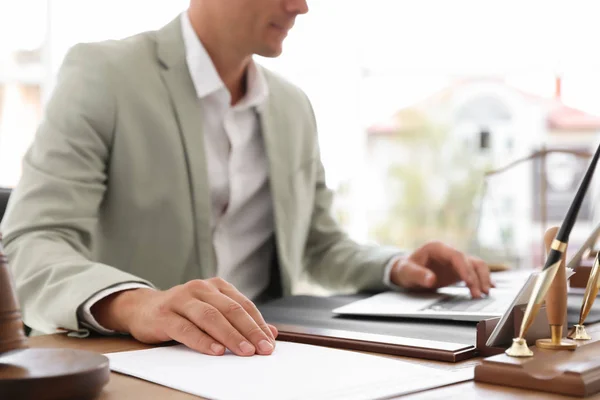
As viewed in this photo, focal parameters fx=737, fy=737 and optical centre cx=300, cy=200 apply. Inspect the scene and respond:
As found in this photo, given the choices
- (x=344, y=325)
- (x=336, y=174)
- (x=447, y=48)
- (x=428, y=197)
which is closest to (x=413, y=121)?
(x=428, y=197)

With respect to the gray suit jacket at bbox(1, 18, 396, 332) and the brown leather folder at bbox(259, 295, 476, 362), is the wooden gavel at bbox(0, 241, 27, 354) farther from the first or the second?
the gray suit jacket at bbox(1, 18, 396, 332)

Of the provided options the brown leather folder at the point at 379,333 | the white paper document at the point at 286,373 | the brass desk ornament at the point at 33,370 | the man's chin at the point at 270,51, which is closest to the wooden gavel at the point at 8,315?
the brass desk ornament at the point at 33,370

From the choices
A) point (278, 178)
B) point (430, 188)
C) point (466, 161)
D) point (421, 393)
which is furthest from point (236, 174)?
point (466, 161)

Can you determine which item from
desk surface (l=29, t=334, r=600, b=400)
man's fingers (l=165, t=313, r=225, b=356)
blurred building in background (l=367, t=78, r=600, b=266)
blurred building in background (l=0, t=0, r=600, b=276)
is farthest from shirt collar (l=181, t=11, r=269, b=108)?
blurred building in background (l=367, t=78, r=600, b=266)

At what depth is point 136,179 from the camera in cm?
135

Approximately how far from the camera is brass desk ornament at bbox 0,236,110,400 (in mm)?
538

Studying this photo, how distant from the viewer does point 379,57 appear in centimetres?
620

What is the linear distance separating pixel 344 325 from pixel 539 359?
0.32 metres

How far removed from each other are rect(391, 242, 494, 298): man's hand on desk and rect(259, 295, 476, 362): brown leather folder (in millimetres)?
254

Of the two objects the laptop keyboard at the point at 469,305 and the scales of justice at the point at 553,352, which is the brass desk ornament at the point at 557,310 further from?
the laptop keyboard at the point at 469,305

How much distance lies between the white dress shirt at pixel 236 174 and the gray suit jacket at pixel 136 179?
35mm

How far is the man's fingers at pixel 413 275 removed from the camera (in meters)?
1.26

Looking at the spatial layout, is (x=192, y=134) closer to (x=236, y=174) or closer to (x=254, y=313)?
(x=236, y=174)

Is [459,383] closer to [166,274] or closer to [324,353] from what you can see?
[324,353]
